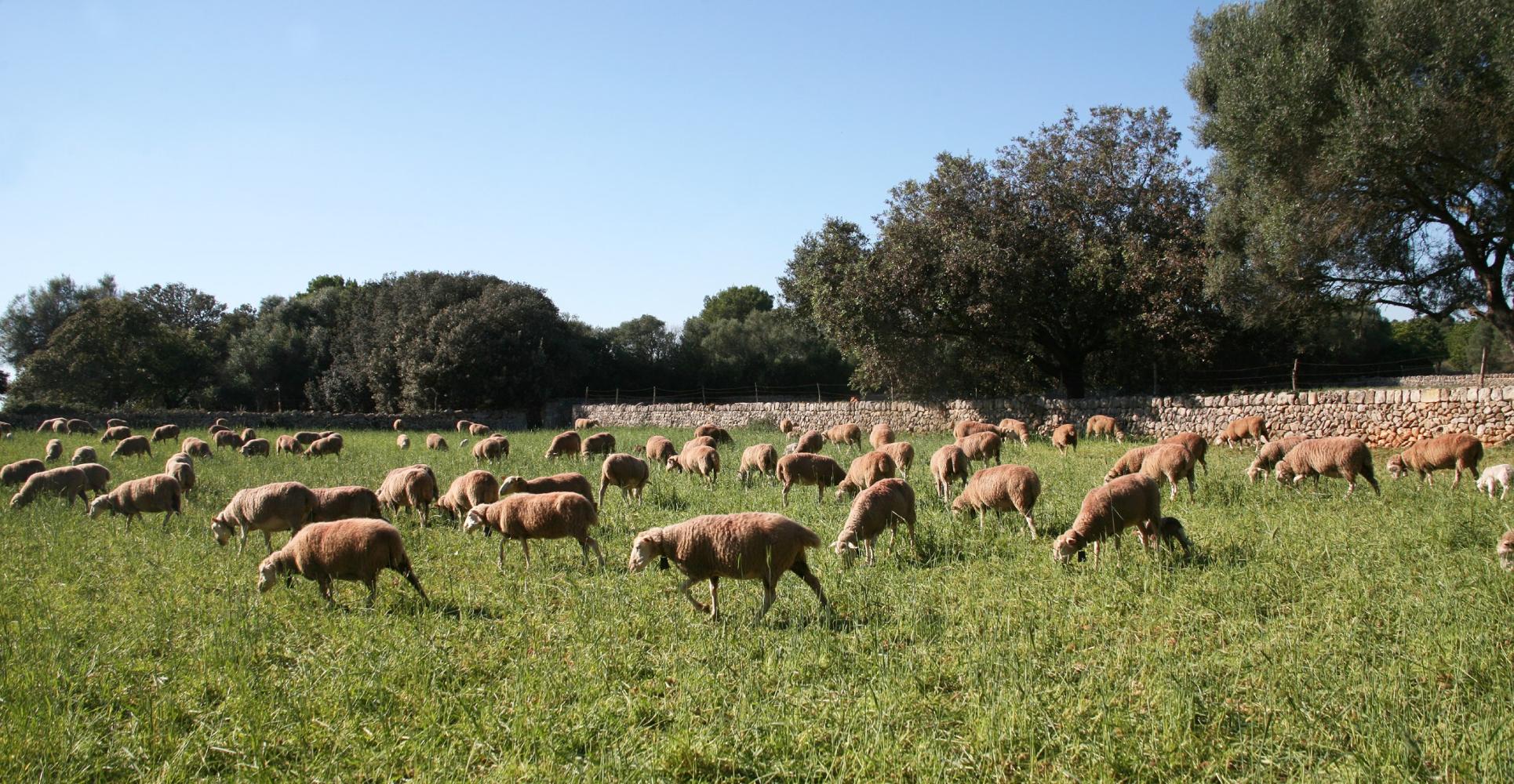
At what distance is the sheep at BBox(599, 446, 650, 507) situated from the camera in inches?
508

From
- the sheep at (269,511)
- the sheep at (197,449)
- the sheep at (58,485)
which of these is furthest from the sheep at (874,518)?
the sheep at (197,449)

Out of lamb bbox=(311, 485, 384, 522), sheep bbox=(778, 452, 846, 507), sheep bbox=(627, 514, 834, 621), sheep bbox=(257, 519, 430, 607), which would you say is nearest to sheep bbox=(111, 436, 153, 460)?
lamb bbox=(311, 485, 384, 522)

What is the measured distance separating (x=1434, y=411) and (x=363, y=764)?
22.9m

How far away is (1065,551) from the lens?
8016mm

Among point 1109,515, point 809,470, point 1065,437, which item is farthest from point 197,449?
point 1109,515

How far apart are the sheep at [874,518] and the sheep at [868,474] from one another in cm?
320

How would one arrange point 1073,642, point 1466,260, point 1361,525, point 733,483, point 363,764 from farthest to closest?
point 1466,260
point 733,483
point 1361,525
point 1073,642
point 363,764

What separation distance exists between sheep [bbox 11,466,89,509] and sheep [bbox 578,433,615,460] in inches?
372

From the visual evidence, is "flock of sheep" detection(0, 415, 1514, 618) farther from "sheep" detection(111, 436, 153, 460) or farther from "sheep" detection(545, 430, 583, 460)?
"sheep" detection(111, 436, 153, 460)

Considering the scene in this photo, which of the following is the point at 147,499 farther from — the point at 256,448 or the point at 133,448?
the point at 133,448

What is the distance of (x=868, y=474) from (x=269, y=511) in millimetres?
7765

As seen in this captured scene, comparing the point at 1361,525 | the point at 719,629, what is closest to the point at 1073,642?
the point at 719,629

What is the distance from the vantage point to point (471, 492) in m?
11.4

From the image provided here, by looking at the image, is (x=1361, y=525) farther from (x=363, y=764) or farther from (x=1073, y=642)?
(x=363, y=764)
